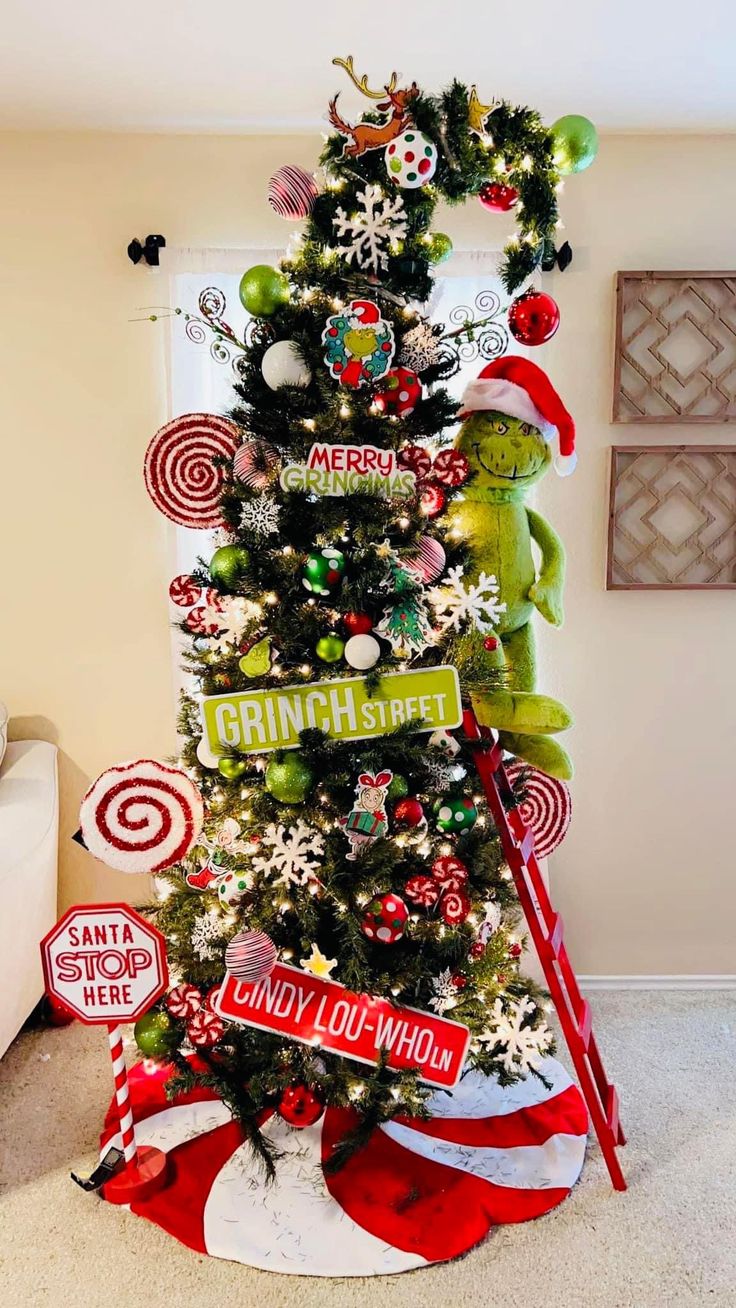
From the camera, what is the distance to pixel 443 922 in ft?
5.80

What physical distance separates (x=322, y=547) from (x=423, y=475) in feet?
0.76

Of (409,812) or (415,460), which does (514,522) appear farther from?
(409,812)

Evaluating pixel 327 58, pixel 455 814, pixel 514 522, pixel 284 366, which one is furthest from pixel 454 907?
pixel 327 58

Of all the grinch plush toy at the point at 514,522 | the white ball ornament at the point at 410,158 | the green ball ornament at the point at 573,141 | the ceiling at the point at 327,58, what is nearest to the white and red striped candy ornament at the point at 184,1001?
the grinch plush toy at the point at 514,522

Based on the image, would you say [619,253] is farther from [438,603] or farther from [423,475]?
[438,603]

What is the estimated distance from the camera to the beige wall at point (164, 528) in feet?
7.89

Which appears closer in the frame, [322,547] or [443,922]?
[322,547]

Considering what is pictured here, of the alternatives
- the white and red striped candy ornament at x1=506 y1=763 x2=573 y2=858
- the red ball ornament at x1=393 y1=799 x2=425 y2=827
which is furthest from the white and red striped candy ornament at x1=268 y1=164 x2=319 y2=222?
the white and red striped candy ornament at x1=506 y1=763 x2=573 y2=858

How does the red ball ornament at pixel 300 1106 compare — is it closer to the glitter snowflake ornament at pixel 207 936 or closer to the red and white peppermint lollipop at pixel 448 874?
the glitter snowflake ornament at pixel 207 936

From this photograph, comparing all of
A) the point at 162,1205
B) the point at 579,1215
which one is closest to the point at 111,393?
the point at 162,1205

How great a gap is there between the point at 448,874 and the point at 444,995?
0.26 meters

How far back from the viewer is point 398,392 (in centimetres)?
166

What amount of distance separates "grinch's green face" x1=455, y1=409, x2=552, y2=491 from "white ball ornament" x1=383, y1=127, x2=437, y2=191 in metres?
0.42

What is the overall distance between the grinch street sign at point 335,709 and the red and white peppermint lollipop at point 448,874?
0.90 ft
